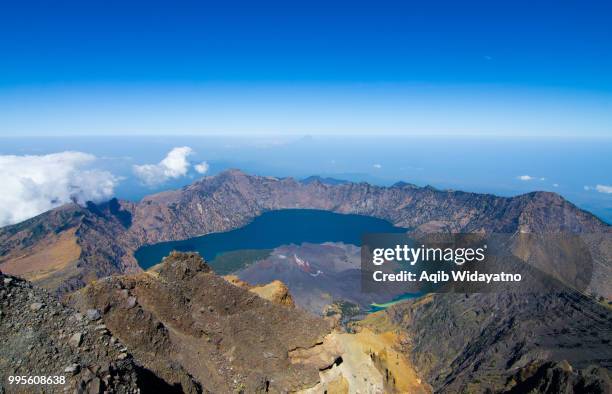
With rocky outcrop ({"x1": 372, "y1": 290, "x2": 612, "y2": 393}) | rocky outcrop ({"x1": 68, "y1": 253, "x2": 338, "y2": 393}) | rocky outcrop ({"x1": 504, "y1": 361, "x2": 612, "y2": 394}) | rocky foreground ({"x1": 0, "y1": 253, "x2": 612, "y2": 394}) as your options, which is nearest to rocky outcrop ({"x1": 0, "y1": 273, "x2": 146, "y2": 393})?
rocky foreground ({"x1": 0, "y1": 253, "x2": 612, "y2": 394})

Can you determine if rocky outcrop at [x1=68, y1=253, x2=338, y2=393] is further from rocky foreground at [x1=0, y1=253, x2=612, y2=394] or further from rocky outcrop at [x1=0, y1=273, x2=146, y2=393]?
rocky outcrop at [x1=0, y1=273, x2=146, y2=393]

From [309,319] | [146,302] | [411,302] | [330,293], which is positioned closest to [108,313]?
[146,302]

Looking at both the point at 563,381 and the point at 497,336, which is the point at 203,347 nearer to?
the point at 563,381

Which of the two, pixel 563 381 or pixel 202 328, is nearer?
pixel 202 328

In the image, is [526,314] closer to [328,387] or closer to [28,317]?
[328,387]

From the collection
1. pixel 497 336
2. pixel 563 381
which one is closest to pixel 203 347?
pixel 563 381

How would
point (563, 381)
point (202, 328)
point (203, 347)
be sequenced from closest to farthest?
1. point (203, 347)
2. point (202, 328)
3. point (563, 381)

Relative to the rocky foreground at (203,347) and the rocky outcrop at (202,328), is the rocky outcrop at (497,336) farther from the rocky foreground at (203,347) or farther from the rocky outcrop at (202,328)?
the rocky outcrop at (202,328)
